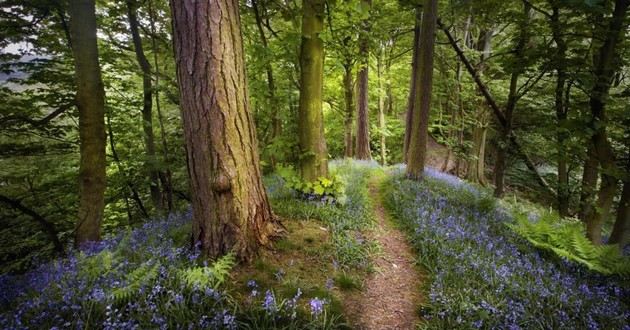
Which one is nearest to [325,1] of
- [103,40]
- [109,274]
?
[109,274]

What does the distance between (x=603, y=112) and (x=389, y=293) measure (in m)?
5.19

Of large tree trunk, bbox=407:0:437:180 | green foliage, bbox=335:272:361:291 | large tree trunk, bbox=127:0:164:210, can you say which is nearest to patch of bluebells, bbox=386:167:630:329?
green foliage, bbox=335:272:361:291

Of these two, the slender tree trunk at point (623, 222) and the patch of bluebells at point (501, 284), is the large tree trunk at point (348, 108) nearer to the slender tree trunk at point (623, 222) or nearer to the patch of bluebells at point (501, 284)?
the patch of bluebells at point (501, 284)

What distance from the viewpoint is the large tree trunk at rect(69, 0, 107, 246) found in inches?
158

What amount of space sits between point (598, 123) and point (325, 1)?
194 inches

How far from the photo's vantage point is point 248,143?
3369 mm

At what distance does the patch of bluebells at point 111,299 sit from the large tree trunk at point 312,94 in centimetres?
285

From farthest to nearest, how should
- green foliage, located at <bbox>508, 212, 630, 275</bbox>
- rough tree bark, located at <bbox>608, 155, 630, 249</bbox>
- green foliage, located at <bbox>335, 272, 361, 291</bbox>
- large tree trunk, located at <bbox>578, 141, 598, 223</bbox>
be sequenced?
large tree trunk, located at <bbox>578, 141, 598, 223</bbox>
rough tree bark, located at <bbox>608, 155, 630, 249</bbox>
green foliage, located at <bbox>508, 212, 630, 275</bbox>
green foliage, located at <bbox>335, 272, 361, 291</bbox>

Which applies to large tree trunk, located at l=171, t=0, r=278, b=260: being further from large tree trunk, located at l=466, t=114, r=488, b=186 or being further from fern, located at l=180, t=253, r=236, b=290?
large tree trunk, located at l=466, t=114, r=488, b=186

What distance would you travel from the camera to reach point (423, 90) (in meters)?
8.25

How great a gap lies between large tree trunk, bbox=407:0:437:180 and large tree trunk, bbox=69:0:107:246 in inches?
296

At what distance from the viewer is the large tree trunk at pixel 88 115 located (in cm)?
402

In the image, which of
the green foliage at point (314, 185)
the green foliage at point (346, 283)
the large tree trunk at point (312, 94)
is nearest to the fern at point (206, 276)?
the green foliage at point (346, 283)

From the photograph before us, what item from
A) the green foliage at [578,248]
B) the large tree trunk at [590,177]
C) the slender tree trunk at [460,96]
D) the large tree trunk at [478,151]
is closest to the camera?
the green foliage at [578,248]
